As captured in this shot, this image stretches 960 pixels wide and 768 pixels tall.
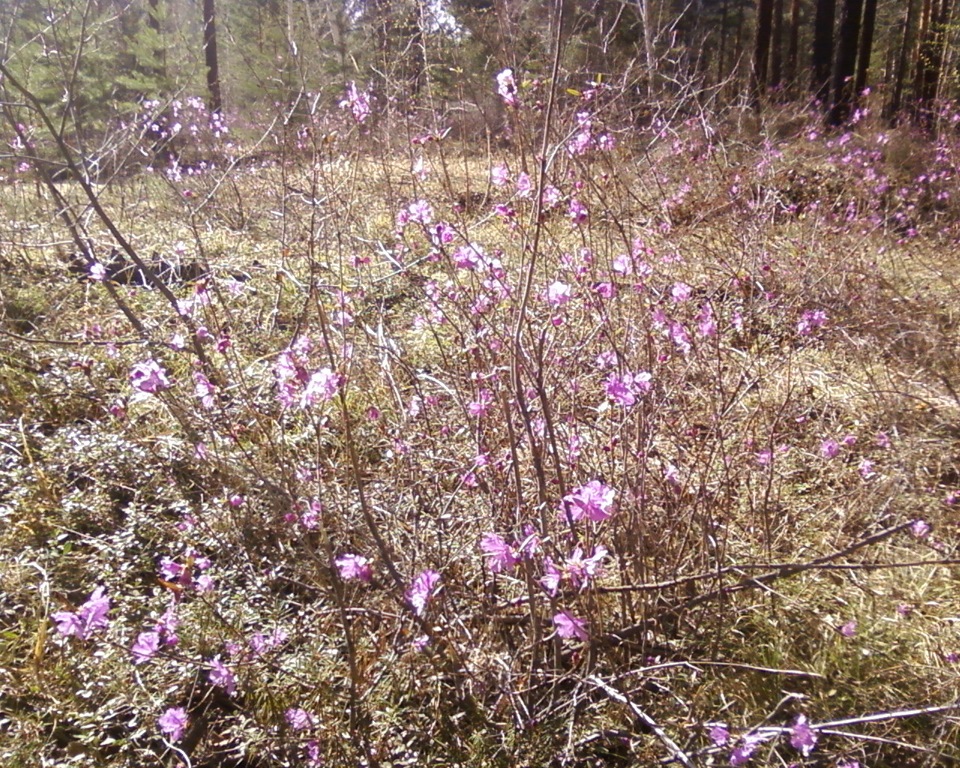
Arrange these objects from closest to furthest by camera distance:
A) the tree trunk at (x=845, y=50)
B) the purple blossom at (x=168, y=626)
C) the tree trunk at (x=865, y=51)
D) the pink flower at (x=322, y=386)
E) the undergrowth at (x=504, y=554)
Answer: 1. the pink flower at (x=322, y=386)
2. the undergrowth at (x=504, y=554)
3. the purple blossom at (x=168, y=626)
4. the tree trunk at (x=845, y=50)
5. the tree trunk at (x=865, y=51)

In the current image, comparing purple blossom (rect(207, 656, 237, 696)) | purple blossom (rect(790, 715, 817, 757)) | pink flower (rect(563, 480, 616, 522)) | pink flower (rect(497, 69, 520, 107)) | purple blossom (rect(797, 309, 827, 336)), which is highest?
pink flower (rect(497, 69, 520, 107))

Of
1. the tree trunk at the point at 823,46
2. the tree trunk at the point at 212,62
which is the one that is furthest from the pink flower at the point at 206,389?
the tree trunk at the point at 823,46

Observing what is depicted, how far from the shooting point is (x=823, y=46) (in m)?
9.62

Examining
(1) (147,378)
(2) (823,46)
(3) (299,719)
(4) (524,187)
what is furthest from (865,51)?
(3) (299,719)

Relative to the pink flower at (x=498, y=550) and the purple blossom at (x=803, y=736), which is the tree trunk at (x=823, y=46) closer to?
the purple blossom at (x=803, y=736)

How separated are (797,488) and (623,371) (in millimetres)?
1168

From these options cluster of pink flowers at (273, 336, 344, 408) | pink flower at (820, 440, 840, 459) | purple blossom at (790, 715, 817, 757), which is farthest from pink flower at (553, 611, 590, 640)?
pink flower at (820, 440, 840, 459)

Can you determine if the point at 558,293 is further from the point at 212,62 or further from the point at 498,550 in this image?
the point at 212,62

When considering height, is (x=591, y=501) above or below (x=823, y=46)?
below

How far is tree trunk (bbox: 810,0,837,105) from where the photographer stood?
9422mm

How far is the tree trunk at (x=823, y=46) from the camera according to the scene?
942 cm

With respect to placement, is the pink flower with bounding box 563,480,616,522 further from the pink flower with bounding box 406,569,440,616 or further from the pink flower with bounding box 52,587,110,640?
the pink flower with bounding box 52,587,110,640

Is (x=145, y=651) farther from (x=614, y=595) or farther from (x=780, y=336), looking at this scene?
(x=780, y=336)

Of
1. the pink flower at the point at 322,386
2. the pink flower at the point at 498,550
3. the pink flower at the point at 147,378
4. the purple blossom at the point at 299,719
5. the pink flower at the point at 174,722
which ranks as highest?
the pink flower at the point at 147,378
